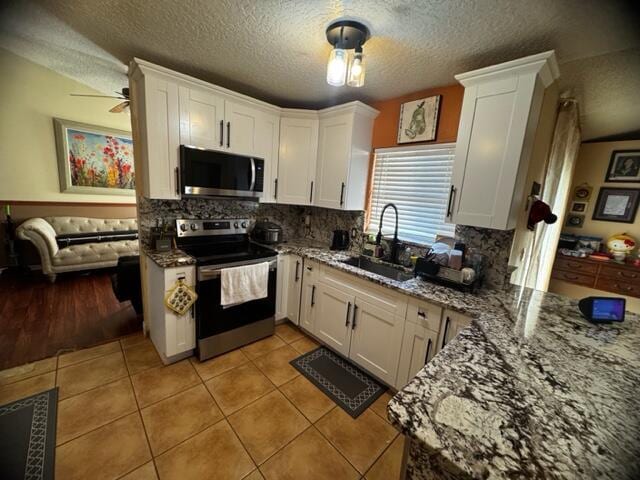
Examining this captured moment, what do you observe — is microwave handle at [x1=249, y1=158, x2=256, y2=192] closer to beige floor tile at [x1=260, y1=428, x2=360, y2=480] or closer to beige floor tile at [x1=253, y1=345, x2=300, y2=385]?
beige floor tile at [x1=253, y1=345, x2=300, y2=385]

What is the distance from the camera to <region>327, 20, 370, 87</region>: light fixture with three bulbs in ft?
4.58

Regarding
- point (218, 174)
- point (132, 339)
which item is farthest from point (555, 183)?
point (132, 339)

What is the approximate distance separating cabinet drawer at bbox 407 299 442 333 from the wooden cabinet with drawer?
3063mm

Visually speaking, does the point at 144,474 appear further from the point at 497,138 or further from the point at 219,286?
the point at 497,138

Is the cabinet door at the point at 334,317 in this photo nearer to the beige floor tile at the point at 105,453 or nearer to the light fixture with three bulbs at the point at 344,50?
the beige floor tile at the point at 105,453

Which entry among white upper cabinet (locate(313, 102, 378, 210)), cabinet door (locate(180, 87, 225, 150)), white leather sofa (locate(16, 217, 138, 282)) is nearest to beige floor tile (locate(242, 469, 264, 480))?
white upper cabinet (locate(313, 102, 378, 210))

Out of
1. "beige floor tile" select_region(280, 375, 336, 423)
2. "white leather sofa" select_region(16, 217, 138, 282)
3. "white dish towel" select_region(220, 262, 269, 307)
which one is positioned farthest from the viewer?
"white leather sofa" select_region(16, 217, 138, 282)

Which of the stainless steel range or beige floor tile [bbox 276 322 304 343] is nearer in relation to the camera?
the stainless steel range

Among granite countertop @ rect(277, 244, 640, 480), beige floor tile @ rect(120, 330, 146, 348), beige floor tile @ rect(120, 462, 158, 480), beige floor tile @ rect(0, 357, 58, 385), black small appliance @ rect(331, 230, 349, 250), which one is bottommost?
beige floor tile @ rect(120, 462, 158, 480)

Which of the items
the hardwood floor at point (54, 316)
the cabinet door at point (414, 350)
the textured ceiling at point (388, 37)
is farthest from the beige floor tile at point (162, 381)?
the textured ceiling at point (388, 37)

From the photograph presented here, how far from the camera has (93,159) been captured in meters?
4.11

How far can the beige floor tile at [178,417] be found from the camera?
1.52 metres

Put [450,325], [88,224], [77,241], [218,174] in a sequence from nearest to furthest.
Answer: [450,325] < [218,174] < [77,241] < [88,224]

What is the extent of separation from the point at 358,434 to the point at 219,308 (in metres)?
1.40
